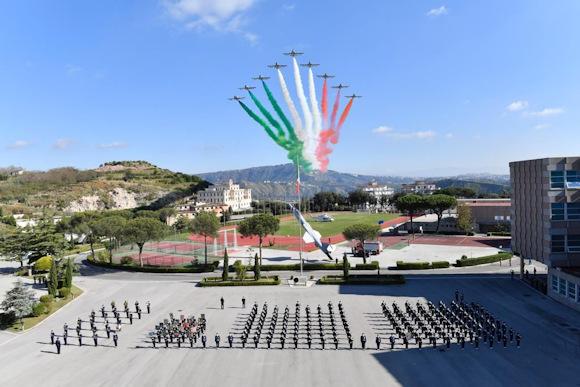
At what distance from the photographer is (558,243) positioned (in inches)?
1604

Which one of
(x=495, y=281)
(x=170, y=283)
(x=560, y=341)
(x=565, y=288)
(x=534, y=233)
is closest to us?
(x=560, y=341)

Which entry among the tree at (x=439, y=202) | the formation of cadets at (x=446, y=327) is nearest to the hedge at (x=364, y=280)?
the formation of cadets at (x=446, y=327)

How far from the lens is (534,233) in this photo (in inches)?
1718

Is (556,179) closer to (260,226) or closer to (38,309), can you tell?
(260,226)

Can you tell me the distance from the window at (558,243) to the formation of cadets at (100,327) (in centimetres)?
3763

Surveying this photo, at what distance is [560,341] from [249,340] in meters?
21.2

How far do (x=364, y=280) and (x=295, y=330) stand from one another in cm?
1876

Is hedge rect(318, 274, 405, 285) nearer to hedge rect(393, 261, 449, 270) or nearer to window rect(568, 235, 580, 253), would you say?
hedge rect(393, 261, 449, 270)

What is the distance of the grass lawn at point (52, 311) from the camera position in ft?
119

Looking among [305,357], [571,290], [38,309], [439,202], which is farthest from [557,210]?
[439,202]

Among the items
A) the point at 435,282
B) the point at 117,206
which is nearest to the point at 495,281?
the point at 435,282

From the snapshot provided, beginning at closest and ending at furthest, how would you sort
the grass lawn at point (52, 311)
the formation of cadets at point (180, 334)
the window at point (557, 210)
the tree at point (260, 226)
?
the formation of cadets at point (180, 334) → the grass lawn at point (52, 311) → the window at point (557, 210) → the tree at point (260, 226)

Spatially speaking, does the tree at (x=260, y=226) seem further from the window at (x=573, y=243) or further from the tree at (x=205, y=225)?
the window at (x=573, y=243)

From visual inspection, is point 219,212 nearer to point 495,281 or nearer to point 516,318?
point 495,281
